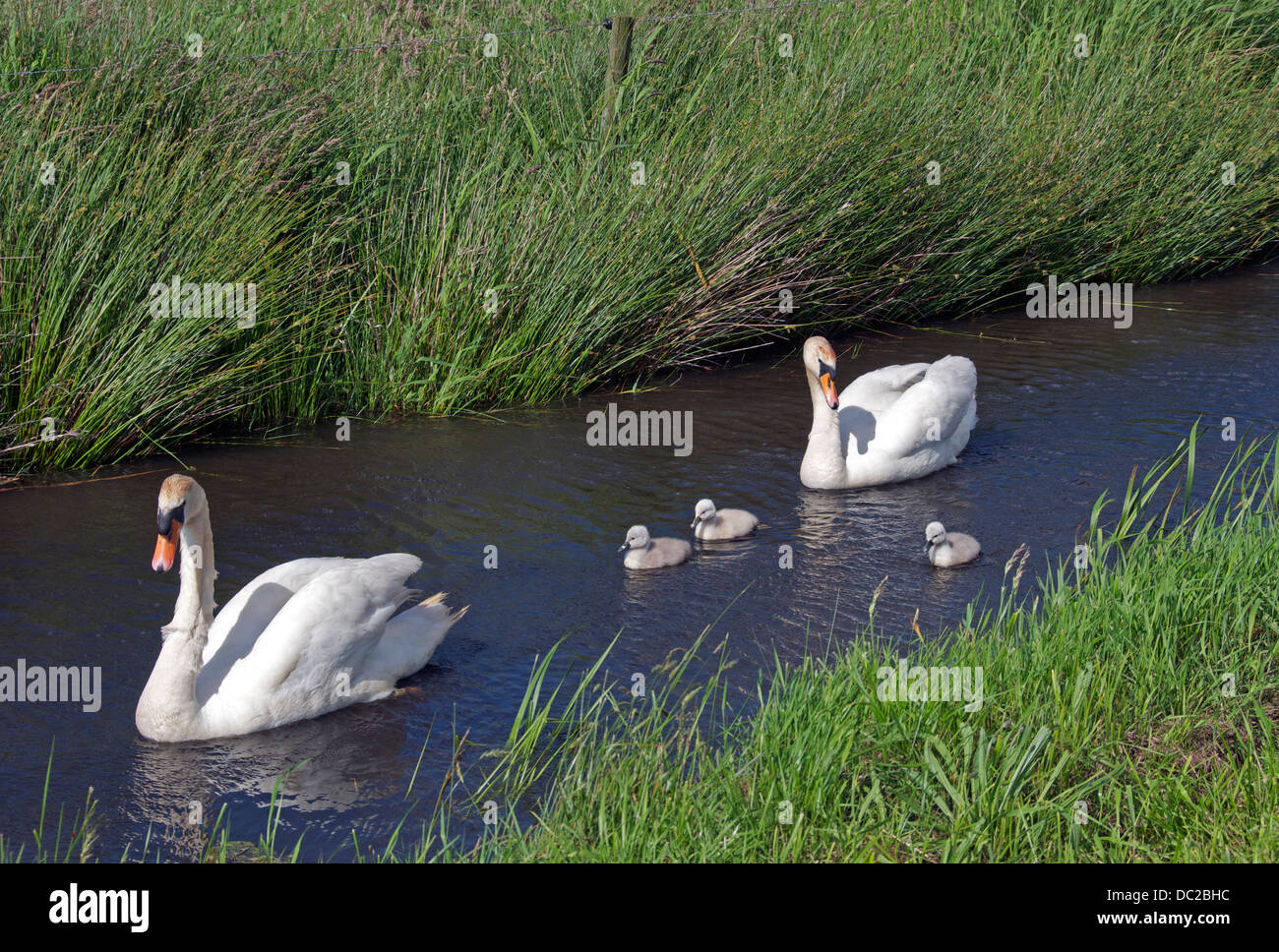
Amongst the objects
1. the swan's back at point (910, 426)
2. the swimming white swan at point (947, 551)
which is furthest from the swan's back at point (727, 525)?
the swan's back at point (910, 426)

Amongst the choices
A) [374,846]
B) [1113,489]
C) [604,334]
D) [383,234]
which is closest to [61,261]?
[383,234]

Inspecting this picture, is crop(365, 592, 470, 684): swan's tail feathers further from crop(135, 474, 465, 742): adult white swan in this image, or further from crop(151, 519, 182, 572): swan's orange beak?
crop(151, 519, 182, 572): swan's orange beak

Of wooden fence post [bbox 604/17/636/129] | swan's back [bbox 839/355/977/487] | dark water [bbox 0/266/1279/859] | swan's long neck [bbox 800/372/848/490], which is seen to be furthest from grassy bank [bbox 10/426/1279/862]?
wooden fence post [bbox 604/17/636/129]

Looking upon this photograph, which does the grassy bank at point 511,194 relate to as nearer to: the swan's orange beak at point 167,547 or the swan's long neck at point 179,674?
the swan's orange beak at point 167,547

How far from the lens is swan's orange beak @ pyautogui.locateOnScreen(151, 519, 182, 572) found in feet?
18.7

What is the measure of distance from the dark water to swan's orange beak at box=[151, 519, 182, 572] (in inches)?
26.1

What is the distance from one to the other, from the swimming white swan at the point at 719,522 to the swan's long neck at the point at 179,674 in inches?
111

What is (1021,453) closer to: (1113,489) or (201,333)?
(1113,489)

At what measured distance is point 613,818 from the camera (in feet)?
14.8

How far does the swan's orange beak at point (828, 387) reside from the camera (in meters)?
8.64

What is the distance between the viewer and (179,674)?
18.2ft

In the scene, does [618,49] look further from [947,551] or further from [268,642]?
[268,642]

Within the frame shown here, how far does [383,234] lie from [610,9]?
15.2 ft

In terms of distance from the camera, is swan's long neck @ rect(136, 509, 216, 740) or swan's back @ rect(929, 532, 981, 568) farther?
swan's back @ rect(929, 532, 981, 568)
